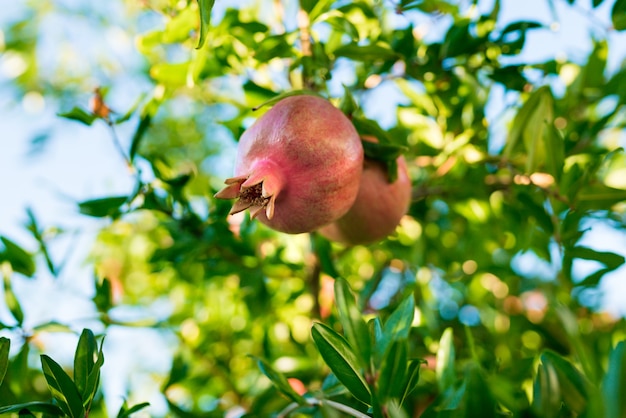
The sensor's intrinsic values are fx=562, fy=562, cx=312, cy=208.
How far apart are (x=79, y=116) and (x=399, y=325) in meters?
0.93

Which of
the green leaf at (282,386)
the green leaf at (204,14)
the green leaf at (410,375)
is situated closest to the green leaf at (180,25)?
the green leaf at (204,14)

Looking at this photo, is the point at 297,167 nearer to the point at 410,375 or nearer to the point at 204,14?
the point at 204,14

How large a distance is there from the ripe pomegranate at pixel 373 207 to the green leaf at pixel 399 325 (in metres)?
0.36

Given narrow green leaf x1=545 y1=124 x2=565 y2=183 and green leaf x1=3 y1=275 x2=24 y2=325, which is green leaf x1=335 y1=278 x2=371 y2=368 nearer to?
narrow green leaf x1=545 y1=124 x2=565 y2=183

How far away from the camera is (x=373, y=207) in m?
1.21

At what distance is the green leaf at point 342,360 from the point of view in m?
0.83

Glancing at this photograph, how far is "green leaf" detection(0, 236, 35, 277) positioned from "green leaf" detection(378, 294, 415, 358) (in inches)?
42.3

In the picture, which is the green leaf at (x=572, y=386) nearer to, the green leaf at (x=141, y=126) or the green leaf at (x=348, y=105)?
the green leaf at (x=348, y=105)

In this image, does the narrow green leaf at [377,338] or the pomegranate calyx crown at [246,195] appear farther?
the pomegranate calyx crown at [246,195]

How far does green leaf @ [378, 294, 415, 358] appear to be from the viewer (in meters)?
0.81

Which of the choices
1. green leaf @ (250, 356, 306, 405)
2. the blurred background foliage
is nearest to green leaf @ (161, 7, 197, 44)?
the blurred background foliage

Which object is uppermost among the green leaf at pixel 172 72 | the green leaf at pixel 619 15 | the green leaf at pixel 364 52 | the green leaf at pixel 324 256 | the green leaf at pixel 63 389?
the green leaf at pixel 619 15

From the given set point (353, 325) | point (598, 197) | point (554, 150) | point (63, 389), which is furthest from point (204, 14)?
point (598, 197)

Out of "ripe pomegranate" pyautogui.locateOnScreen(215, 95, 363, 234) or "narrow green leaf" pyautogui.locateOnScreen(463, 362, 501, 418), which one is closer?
"narrow green leaf" pyautogui.locateOnScreen(463, 362, 501, 418)
